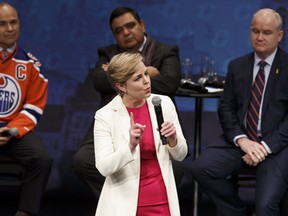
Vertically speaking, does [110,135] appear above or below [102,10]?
below

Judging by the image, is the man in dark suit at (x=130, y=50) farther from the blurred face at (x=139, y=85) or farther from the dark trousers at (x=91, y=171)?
the blurred face at (x=139, y=85)

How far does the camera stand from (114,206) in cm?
364

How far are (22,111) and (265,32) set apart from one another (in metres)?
1.92

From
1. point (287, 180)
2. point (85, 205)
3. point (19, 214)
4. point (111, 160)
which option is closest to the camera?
point (111, 160)

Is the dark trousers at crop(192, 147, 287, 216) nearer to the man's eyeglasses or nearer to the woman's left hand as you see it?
the man's eyeglasses

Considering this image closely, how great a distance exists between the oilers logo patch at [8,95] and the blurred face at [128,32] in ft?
2.89

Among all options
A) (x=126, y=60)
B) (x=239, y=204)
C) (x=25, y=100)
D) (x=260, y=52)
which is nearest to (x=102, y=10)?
(x=25, y=100)

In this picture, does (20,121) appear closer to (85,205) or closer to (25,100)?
(25,100)

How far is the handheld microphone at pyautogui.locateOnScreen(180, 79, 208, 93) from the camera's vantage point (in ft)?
18.0

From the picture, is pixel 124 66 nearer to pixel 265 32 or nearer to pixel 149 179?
pixel 149 179

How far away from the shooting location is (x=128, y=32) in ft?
17.8

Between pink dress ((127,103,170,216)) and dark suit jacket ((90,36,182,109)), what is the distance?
1.41m

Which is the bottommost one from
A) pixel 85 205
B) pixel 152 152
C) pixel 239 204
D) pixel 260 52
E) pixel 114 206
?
pixel 85 205

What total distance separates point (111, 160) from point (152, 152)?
0.26m
